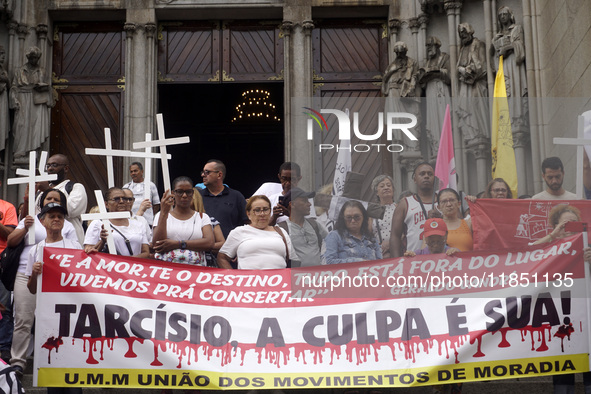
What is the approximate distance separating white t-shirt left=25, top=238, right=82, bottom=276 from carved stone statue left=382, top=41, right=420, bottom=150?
7.57 meters

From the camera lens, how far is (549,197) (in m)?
8.61

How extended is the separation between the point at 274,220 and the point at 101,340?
2.70m

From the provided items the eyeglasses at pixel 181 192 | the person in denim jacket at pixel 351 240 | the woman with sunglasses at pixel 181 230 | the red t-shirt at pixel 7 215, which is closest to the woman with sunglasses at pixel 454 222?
the person in denim jacket at pixel 351 240

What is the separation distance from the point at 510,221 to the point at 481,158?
585 centimetres

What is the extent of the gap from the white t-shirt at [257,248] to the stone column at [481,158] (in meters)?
5.98

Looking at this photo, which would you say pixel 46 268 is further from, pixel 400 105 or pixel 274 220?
pixel 400 105

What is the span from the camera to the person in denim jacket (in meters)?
8.23

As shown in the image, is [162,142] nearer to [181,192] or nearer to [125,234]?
[181,192]

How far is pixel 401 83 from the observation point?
15.2 metres

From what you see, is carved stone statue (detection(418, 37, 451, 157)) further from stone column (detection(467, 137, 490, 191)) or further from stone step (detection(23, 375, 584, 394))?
stone step (detection(23, 375, 584, 394))

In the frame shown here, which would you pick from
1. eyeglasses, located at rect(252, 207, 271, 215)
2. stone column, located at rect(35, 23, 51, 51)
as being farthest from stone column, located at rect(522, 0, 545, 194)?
stone column, located at rect(35, 23, 51, 51)

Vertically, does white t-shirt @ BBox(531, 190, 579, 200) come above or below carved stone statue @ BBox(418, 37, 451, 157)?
below

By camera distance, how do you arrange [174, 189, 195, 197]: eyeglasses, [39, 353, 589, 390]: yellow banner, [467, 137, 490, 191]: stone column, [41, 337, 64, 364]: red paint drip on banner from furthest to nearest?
[467, 137, 490, 191]: stone column → [174, 189, 195, 197]: eyeglasses → [41, 337, 64, 364]: red paint drip on banner → [39, 353, 589, 390]: yellow banner

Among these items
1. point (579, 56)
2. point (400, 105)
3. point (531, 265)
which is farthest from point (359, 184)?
point (400, 105)
